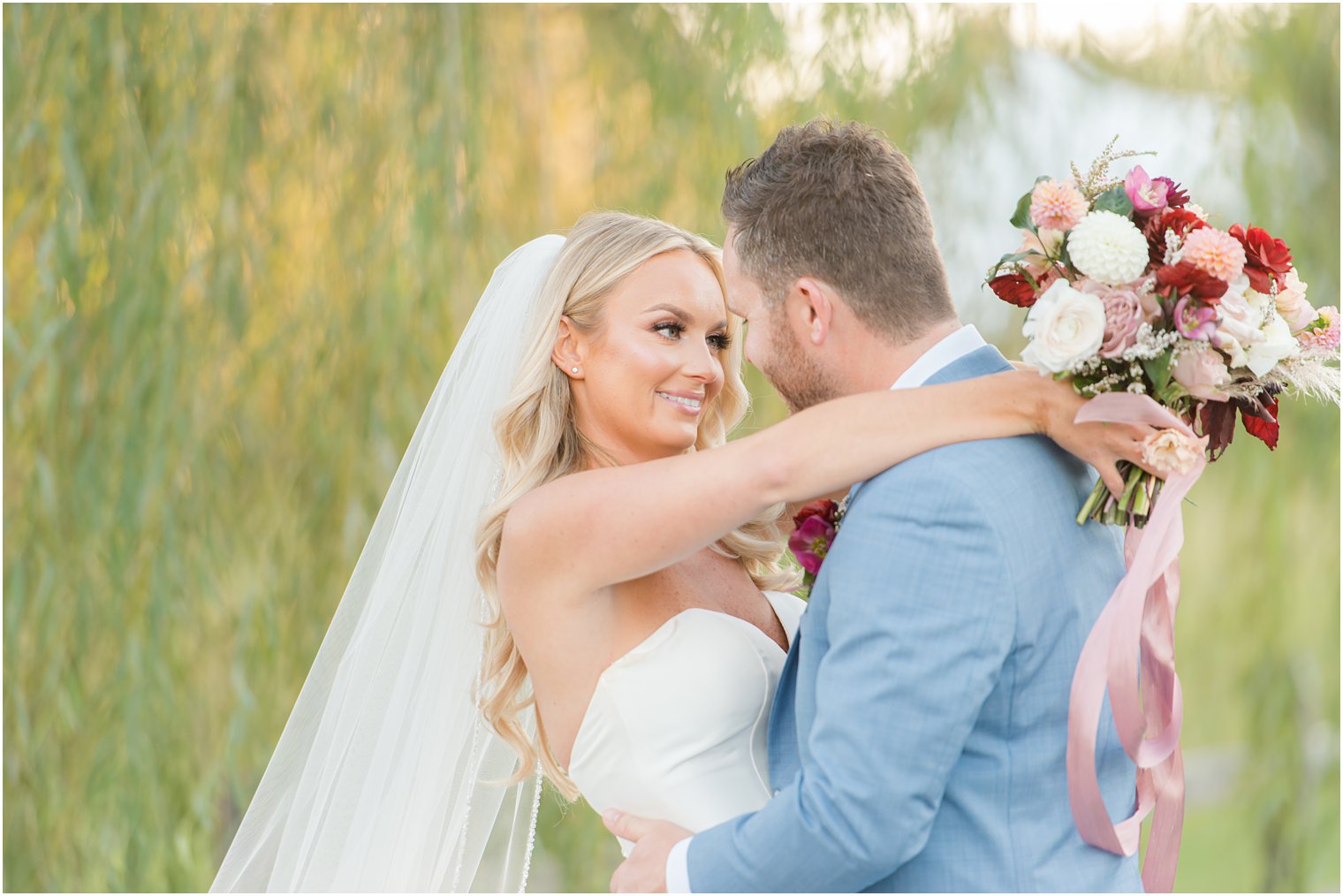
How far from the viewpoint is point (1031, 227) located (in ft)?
6.24

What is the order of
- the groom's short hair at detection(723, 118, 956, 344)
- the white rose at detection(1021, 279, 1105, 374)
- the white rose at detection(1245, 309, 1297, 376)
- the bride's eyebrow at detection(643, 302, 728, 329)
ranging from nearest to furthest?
the white rose at detection(1021, 279, 1105, 374) < the white rose at detection(1245, 309, 1297, 376) < the groom's short hair at detection(723, 118, 956, 344) < the bride's eyebrow at detection(643, 302, 728, 329)

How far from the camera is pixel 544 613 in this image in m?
2.35

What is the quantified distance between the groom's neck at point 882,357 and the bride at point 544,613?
0.36 m

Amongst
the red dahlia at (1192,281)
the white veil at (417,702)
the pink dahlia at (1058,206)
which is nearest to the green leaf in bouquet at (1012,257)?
the pink dahlia at (1058,206)

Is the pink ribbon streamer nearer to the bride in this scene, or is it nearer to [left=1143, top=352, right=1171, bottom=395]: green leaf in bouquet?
[left=1143, top=352, right=1171, bottom=395]: green leaf in bouquet

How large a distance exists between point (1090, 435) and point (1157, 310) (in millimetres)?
199

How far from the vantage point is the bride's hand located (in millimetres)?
1772

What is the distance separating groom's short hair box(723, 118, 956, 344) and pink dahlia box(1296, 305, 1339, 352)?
547 millimetres

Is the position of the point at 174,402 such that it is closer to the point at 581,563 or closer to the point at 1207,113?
the point at 581,563

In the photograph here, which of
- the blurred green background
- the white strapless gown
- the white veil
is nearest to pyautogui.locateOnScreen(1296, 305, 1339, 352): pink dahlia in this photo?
the white strapless gown

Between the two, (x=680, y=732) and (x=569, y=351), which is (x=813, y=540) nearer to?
(x=680, y=732)

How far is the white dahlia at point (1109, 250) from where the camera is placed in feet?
5.62

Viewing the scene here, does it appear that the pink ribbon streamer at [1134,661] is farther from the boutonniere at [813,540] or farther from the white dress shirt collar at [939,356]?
the boutonniere at [813,540]

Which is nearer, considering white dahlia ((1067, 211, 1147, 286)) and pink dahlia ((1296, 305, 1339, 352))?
white dahlia ((1067, 211, 1147, 286))
